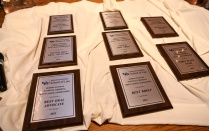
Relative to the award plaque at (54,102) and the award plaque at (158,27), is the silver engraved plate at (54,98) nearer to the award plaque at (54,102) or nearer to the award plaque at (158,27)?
the award plaque at (54,102)

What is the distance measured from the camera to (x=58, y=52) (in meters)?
0.80

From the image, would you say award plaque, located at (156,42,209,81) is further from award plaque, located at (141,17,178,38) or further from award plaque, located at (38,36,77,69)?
award plaque, located at (38,36,77,69)

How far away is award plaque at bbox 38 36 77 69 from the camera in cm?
77

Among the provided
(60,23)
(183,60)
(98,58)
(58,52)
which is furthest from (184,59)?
(60,23)

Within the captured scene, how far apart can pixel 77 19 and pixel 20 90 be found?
0.55 m

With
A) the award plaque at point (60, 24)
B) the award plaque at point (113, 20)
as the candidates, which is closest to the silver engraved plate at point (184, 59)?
the award plaque at point (113, 20)

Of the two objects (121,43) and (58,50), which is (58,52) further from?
(121,43)

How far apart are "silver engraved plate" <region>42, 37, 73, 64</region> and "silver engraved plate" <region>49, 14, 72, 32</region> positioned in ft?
0.35

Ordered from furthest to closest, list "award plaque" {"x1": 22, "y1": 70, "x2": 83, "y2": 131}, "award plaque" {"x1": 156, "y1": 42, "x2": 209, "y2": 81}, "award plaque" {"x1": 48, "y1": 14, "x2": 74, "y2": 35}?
"award plaque" {"x1": 48, "y1": 14, "x2": 74, "y2": 35} → "award plaque" {"x1": 156, "y1": 42, "x2": 209, "y2": 81} → "award plaque" {"x1": 22, "y1": 70, "x2": 83, "y2": 131}

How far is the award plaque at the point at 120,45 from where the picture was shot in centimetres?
82

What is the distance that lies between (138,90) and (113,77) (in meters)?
0.12

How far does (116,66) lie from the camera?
0.76m

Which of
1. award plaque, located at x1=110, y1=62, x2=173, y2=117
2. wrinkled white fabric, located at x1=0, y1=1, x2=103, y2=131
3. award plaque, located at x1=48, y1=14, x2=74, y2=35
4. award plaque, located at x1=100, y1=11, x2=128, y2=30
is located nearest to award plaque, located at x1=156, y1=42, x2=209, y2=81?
award plaque, located at x1=110, y1=62, x2=173, y2=117

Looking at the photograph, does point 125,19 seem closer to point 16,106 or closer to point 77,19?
point 77,19
